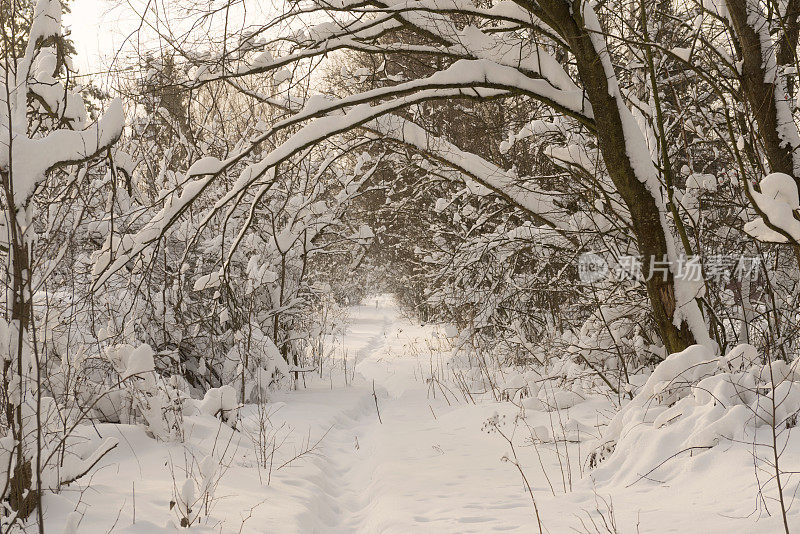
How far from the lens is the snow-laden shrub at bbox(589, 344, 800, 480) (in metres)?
3.10

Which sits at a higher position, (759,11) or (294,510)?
(759,11)

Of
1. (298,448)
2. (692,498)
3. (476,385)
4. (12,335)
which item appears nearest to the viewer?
(12,335)

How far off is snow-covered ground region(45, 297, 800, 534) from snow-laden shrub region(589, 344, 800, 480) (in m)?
0.08

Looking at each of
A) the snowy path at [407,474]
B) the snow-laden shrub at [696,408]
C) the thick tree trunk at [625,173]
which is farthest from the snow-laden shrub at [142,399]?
the thick tree trunk at [625,173]

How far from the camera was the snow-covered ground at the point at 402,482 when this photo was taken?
2756mm

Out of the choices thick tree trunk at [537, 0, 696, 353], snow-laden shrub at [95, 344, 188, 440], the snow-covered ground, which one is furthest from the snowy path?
thick tree trunk at [537, 0, 696, 353]

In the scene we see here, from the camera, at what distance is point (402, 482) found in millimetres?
4113

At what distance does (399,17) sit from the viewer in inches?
154

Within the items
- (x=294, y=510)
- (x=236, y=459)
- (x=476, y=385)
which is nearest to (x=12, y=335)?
(x=294, y=510)

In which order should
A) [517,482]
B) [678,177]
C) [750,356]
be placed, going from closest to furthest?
1. [750,356]
2. [517,482]
3. [678,177]

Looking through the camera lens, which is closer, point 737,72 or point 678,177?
point 737,72

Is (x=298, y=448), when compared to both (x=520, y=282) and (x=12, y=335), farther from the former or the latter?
(x=520, y=282)

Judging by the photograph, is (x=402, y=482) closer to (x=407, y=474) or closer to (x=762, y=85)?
(x=407, y=474)

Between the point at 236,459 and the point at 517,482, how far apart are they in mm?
2007
